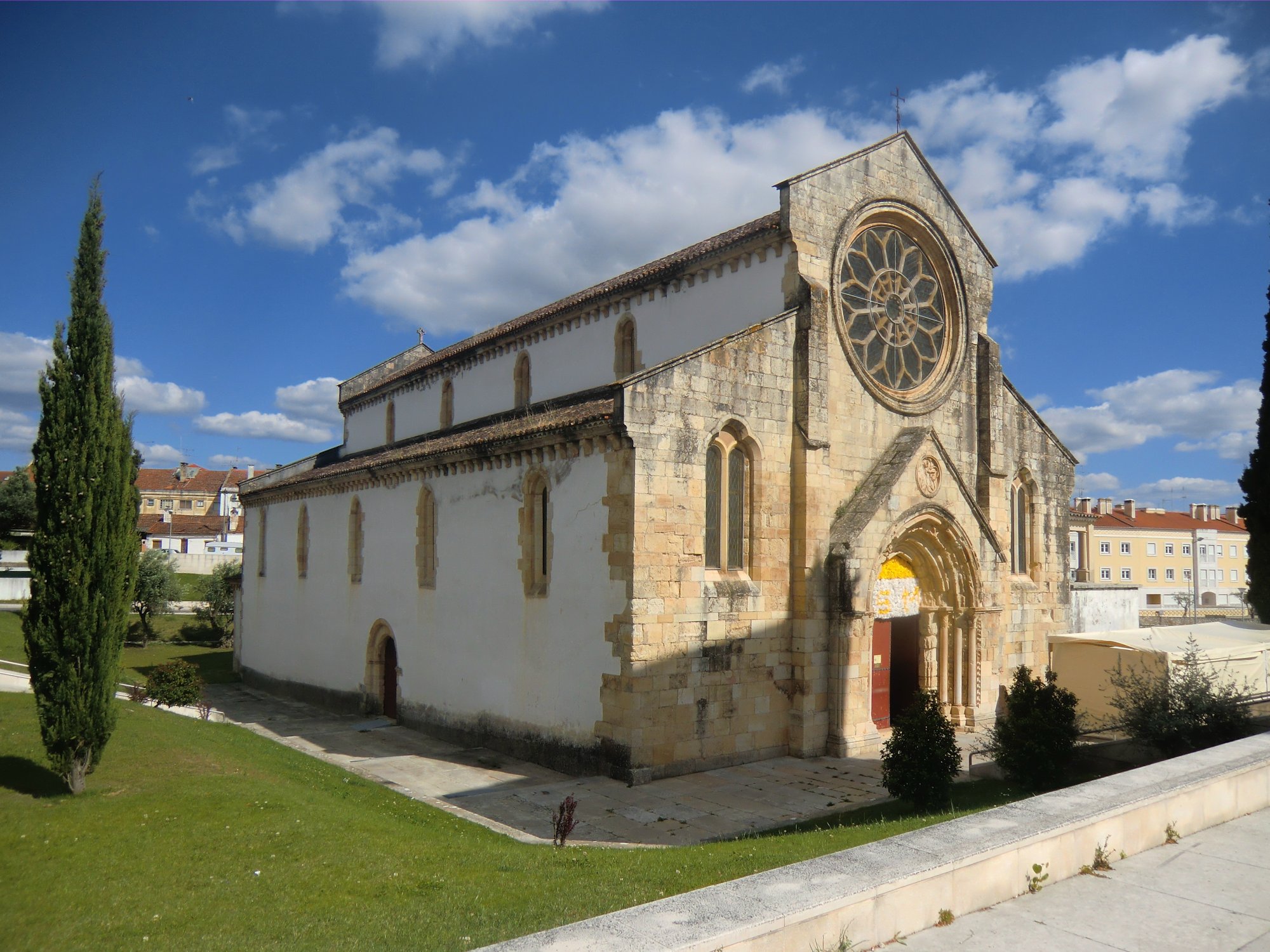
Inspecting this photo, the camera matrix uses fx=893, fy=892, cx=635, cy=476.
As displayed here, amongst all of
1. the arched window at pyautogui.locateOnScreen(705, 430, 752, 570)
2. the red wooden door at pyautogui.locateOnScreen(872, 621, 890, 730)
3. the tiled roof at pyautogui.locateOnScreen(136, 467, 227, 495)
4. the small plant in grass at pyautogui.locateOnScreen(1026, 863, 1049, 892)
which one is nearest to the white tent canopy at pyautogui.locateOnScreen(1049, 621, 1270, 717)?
the red wooden door at pyautogui.locateOnScreen(872, 621, 890, 730)

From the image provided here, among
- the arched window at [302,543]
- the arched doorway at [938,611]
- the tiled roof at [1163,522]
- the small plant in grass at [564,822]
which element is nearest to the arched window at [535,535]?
the small plant in grass at [564,822]

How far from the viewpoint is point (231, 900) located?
9.30 m

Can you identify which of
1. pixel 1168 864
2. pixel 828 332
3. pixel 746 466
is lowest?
pixel 1168 864

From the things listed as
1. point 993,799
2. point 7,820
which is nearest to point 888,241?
point 993,799

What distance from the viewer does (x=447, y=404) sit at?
90.9 ft

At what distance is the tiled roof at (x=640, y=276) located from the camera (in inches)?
742

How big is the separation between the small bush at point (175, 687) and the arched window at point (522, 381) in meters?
11.0

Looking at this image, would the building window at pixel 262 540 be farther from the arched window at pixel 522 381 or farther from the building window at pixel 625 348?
the building window at pixel 625 348

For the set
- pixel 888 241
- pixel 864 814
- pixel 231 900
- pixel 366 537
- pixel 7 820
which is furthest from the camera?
pixel 366 537

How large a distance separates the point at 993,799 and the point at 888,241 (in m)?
12.9

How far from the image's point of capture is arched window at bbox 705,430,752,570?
1709 cm

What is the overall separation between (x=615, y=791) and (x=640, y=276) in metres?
11.4

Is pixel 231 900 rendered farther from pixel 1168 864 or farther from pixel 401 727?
pixel 401 727

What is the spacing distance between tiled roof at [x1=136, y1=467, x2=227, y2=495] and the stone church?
84.9m
